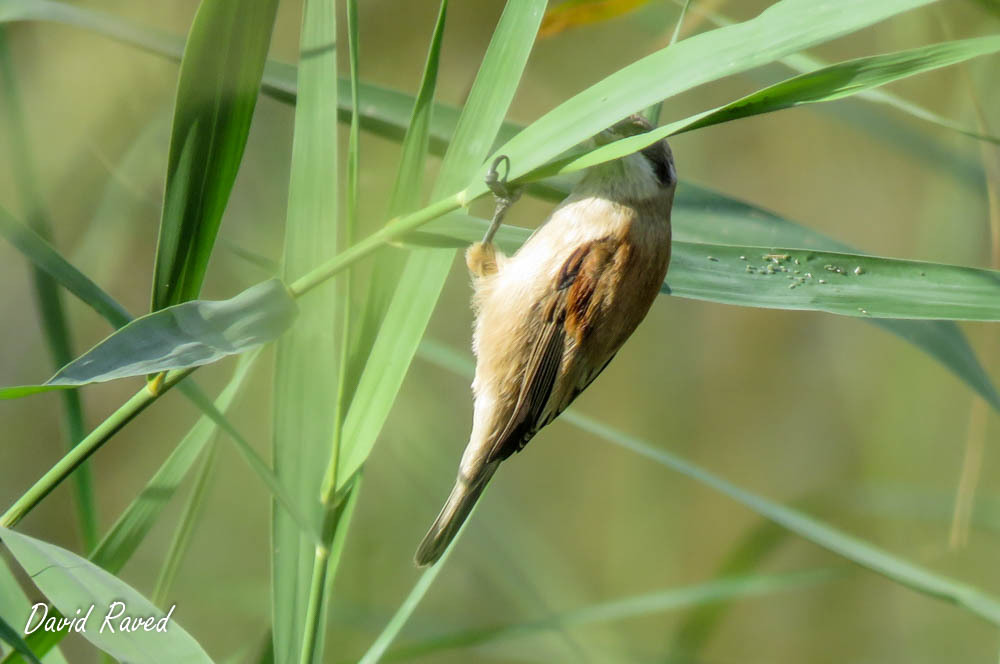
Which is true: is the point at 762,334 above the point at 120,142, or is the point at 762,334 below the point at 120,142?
below

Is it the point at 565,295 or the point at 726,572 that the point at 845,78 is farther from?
the point at 726,572

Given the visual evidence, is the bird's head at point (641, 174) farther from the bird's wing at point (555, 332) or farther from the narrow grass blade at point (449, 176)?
the narrow grass blade at point (449, 176)

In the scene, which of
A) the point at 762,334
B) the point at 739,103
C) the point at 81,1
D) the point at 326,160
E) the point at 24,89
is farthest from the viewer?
the point at 762,334

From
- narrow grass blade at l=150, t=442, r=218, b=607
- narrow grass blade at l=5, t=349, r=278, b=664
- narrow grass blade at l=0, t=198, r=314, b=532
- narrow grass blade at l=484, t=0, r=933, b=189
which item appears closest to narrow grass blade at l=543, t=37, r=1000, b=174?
narrow grass blade at l=484, t=0, r=933, b=189

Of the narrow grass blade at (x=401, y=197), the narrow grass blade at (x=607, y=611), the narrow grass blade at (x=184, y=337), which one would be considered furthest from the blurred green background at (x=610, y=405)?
the narrow grass blade at (x=184, y=337)

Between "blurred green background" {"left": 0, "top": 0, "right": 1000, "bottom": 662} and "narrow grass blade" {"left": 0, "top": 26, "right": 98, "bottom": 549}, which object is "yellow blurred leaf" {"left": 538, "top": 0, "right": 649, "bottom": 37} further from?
"narrow grass blade" {"left": 0, "top": 26, "right": 98, "bottom": 549}

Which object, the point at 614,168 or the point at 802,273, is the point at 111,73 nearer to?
the point at 614,168

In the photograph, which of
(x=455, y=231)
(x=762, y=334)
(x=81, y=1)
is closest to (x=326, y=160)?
(x=455, y=231)
